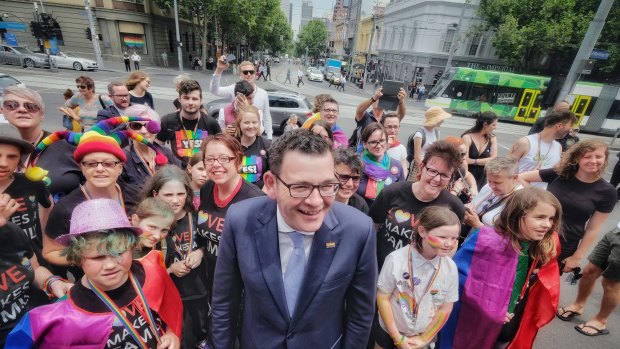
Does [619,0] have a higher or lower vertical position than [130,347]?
higher

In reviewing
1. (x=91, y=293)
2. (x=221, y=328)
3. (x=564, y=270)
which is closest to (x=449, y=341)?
(x=564, y=270)

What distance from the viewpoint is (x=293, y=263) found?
1.61 meters

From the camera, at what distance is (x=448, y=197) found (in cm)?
253

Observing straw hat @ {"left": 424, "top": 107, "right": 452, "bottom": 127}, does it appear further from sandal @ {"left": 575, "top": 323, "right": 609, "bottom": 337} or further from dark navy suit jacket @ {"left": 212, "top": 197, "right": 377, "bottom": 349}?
dark navy suit jacket @ {"left": 212, "top": 197, "right": 377, "bottom": 349}

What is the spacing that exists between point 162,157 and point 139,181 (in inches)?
15.9

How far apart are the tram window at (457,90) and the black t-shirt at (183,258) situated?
65.8 ft

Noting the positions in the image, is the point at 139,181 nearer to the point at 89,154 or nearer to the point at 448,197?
the point at 89,154

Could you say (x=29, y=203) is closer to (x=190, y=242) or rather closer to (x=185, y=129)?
(x=190, y=242)

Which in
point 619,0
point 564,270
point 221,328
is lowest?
point 564,270

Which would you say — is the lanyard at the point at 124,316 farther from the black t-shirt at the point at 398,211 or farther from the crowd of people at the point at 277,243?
the black t-shirt at the point at 398,211

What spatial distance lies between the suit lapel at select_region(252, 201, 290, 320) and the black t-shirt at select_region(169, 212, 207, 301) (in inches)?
48.2

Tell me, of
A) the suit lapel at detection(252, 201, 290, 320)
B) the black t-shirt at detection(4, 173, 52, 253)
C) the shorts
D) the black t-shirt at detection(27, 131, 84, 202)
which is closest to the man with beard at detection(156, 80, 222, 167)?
the black t-shirt at detection(27, 131, 84, 202)

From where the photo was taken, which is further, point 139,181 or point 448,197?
point 139,181

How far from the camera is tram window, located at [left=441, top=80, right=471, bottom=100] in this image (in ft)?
61.0
